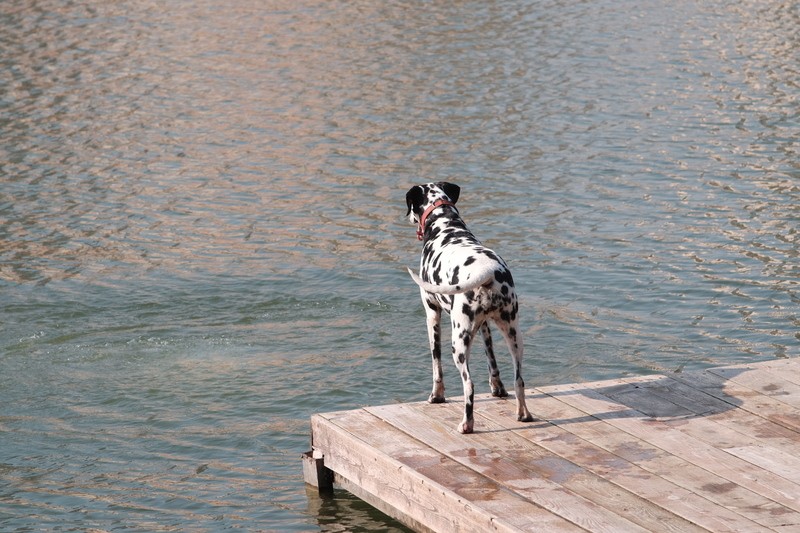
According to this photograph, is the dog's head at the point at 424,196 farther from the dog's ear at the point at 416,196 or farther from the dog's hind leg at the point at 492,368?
the dog's hind leg at the point at 492,368

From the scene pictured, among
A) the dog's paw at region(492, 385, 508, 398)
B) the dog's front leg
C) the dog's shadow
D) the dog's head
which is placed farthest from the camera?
the dog's head

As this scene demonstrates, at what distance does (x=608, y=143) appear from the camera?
78.5 ft

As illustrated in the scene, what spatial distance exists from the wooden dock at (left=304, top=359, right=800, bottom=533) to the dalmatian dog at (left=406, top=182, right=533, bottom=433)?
0.31 m

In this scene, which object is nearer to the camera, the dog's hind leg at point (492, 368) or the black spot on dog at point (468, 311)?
the black spot on dog at point (468, 311)

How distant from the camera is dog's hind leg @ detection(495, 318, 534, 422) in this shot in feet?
31.3

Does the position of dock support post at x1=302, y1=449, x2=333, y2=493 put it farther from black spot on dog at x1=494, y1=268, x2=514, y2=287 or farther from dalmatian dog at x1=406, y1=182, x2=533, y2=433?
black spot on dog at x1=494, y1=268, x2=514, y2=287

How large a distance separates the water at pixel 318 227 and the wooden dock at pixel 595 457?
1.00 m

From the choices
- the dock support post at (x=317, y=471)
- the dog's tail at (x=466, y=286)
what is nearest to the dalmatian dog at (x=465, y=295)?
the dog's tail at (x=466, y=286)

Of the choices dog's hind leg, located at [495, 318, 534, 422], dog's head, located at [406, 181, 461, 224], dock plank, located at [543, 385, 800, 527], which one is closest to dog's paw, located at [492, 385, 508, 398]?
dock plank, located at [543, 385, 800, 527]

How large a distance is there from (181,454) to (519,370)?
3.87 meters

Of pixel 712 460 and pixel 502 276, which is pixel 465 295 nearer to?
pixel 502 276

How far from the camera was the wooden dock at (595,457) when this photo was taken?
820cm

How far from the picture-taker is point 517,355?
965 cm

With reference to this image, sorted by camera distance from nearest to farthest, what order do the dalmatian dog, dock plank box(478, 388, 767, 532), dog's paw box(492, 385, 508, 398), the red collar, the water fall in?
dock plank box(478, 388, 767, 532)
the dalmatian dog
dog's paw box(492, 385, 508, 398)
the red collar
the water
